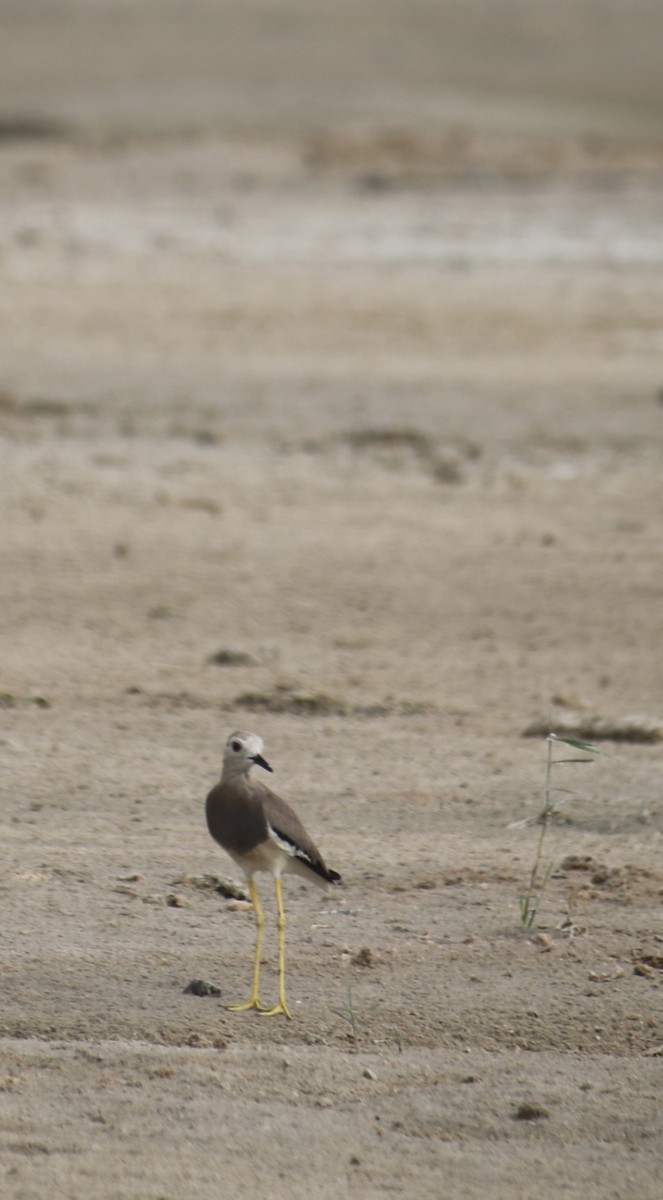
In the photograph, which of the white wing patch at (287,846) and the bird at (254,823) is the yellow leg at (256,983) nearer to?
the bird at (254,823)

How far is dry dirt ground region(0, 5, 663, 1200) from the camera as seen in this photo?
13.2 ft

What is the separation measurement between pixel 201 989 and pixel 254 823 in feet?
1.57

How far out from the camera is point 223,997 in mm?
4465

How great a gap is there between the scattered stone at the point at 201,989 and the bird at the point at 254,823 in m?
0.14

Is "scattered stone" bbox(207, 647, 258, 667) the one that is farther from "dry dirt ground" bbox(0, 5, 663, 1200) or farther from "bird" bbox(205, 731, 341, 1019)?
"bird" bbox(205, 731, 341, 1019)

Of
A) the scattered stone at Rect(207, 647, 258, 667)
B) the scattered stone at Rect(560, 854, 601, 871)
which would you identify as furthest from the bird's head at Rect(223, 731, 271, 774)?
the scattered stone at Rect(207, 647, 258, 667)

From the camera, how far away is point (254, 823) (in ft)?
13.8

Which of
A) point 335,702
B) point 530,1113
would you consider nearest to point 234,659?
point 335,702

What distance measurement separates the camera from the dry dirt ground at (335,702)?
4.04m

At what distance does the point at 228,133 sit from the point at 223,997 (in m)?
21.0

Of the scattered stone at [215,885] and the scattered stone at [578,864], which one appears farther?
the scattered stone at [578,864]

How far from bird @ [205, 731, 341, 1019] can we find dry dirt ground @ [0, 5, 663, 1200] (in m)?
0.36

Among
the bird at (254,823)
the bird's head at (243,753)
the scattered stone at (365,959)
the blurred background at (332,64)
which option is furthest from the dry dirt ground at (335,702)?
the blurred background at (332,64)

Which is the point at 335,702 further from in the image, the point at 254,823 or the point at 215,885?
the point at 254,823
